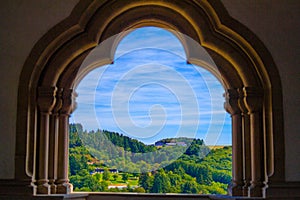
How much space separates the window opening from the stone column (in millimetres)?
286

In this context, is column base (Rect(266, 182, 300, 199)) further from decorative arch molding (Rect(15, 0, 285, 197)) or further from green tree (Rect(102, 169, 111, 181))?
green tree (Rect(102, 169, 111, 181))

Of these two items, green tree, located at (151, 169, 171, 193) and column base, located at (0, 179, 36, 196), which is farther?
green tree, located at (151, 169, 171, 193)

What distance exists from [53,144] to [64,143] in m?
0.14

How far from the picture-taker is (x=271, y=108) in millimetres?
3986

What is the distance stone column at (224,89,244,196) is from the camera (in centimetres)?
424

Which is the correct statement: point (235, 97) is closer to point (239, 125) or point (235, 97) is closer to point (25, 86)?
point (239, 125)

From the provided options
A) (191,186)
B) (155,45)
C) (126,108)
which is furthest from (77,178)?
(155,45)

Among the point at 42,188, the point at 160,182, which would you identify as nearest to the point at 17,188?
the point at 42,188

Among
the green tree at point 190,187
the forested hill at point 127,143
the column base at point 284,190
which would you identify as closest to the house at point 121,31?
the column base at point 284,190

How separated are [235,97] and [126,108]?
1191 mm

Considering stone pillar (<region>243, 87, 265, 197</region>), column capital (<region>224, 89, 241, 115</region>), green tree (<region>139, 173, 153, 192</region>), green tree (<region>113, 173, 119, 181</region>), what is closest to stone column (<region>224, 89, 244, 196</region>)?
column capital (<region>224, 89, 241, 115</region>)

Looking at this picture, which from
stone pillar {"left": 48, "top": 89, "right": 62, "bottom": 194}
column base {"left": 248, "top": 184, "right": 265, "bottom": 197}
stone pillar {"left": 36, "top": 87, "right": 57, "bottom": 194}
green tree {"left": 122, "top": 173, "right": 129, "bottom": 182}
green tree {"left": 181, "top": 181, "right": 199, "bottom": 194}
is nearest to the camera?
column base {"left": 248, "top": 184, "right": 265, "bottom": 197}

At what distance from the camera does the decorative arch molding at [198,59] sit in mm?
4031

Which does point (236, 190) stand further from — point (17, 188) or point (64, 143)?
point (17, 188)
